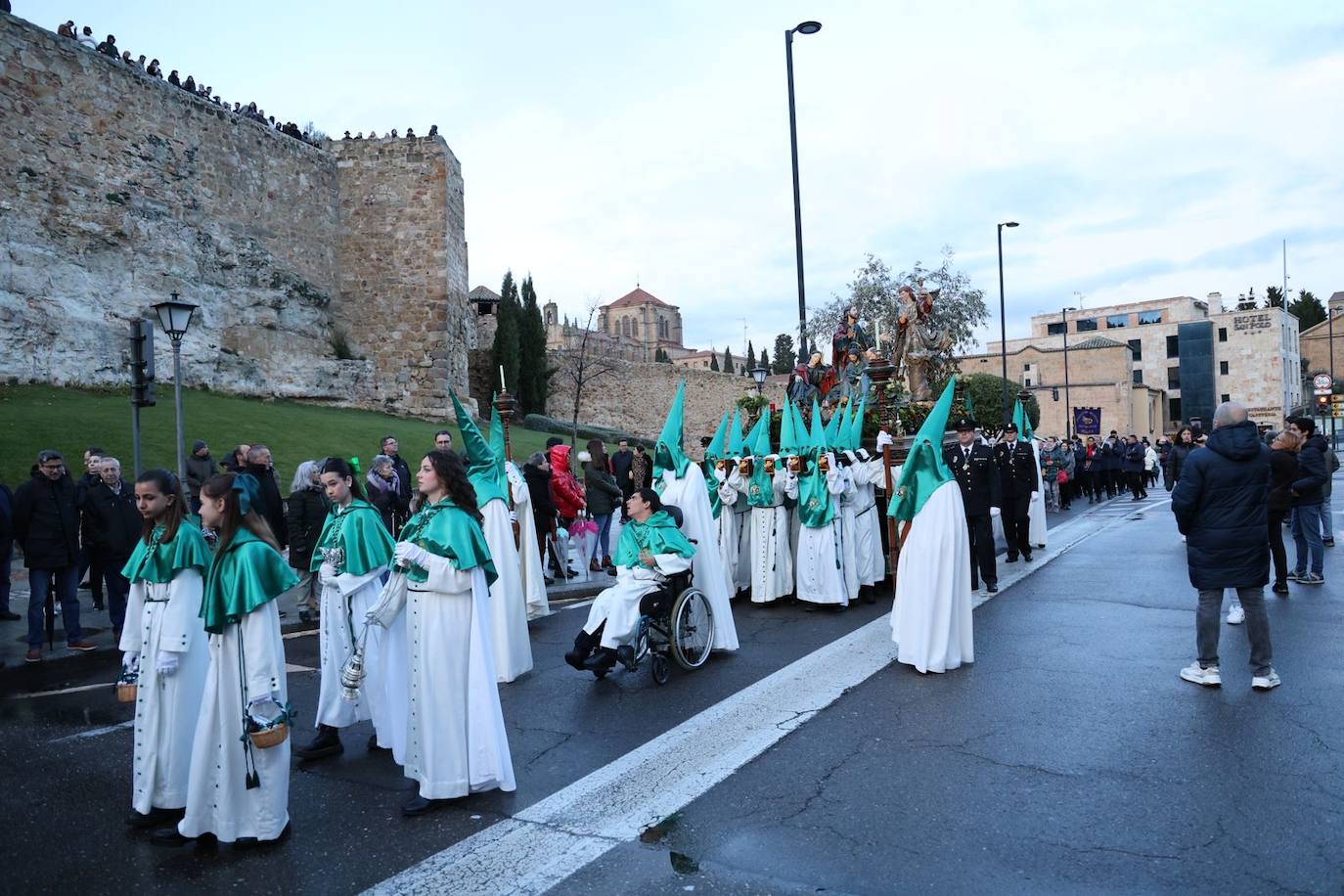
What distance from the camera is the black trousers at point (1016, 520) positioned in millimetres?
13148

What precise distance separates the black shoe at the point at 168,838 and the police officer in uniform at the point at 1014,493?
1104cm

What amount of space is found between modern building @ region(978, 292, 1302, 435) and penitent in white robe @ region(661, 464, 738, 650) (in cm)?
6325

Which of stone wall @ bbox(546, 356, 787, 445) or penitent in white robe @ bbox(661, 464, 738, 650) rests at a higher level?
stone wall @ bbox(546, 356, 787, 445)

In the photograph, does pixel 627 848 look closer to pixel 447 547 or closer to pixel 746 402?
pixel 447 547

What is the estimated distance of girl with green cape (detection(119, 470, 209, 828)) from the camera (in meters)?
4.39

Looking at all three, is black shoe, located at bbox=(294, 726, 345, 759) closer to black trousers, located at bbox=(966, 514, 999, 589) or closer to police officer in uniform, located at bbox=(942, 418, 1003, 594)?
police officer in uniform, located at bbox=(942, 418, 1003, 594)

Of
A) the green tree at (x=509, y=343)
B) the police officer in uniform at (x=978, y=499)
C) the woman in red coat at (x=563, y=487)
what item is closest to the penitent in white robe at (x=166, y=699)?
the police officer in uniform at (x=978, y=499)

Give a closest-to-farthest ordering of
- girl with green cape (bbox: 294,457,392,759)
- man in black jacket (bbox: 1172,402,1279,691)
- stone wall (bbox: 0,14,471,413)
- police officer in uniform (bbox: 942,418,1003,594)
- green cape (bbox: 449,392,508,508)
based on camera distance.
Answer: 1. girl with green cape (bbox: 294,457,392,759)
2. man in black jacket (bbox: 1172,402,1279,691)
3. green cape (bbox: 449,392,508,508)
4. police officer in uniform (bbox: 942,418,1003,594)
5. stone wall (bbox: 0,14,471,413)

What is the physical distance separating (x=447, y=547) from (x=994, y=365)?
7137 cm

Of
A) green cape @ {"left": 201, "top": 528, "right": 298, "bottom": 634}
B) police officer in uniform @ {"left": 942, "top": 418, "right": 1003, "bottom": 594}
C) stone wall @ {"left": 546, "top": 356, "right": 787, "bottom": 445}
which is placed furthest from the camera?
stone wall @ {"left": 546, "top": 356, "right": 787, "bottom": 445}

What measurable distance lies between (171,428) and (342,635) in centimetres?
1800

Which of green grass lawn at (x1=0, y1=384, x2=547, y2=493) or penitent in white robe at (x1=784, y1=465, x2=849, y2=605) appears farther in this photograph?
green grass lawn at (x1=0, y1=384, x2=547, y2=493)

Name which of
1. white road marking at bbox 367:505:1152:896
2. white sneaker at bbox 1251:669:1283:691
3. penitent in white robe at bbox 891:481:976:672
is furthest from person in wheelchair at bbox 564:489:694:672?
white sneaker at bbox 1251:669:1283:691

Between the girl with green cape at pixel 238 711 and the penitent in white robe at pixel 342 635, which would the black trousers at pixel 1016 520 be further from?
the girl with green cape at pixel 238 711
